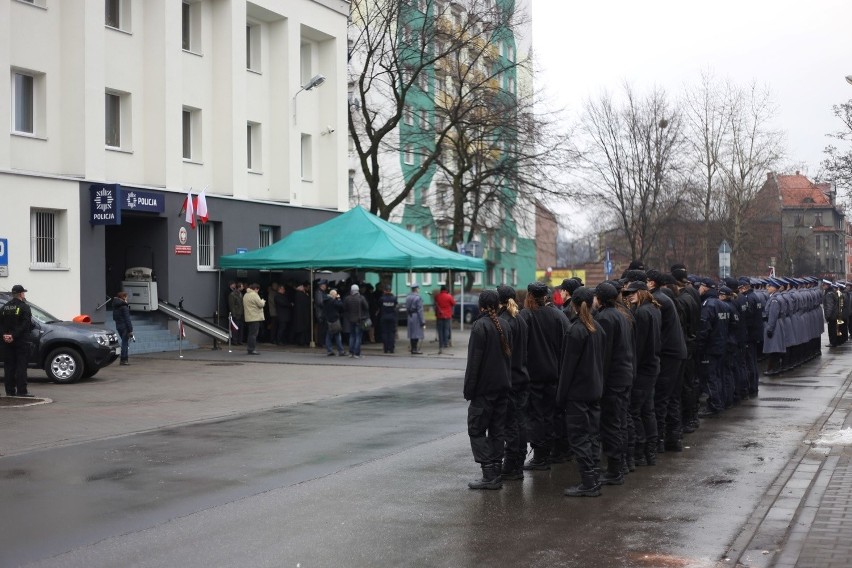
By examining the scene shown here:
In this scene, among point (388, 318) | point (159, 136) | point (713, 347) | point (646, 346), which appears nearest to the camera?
point (646, 346)

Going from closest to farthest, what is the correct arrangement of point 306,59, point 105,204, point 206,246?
point 105,204, point 206,246, point 306,59

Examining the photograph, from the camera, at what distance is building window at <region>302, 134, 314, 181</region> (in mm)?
37469

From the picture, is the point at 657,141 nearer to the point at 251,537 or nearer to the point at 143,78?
the point at 143,78

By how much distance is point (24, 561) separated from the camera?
6.99 m

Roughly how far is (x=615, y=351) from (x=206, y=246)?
76.9 ft

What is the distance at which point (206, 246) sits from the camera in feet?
104

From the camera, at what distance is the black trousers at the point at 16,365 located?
54.4ft

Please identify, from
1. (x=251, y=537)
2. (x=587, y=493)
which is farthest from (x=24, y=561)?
(x=587, y=493)

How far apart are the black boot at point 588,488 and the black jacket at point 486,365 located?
1.03m

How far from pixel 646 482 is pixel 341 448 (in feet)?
11.8

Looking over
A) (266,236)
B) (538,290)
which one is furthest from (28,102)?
(538,290)

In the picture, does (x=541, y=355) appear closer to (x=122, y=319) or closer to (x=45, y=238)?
(x=122, y=319)

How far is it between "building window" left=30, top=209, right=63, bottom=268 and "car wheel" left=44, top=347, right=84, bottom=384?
5.96 meters

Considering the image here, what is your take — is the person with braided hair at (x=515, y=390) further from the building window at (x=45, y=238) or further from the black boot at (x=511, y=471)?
the building window at (x=45, y=238)
